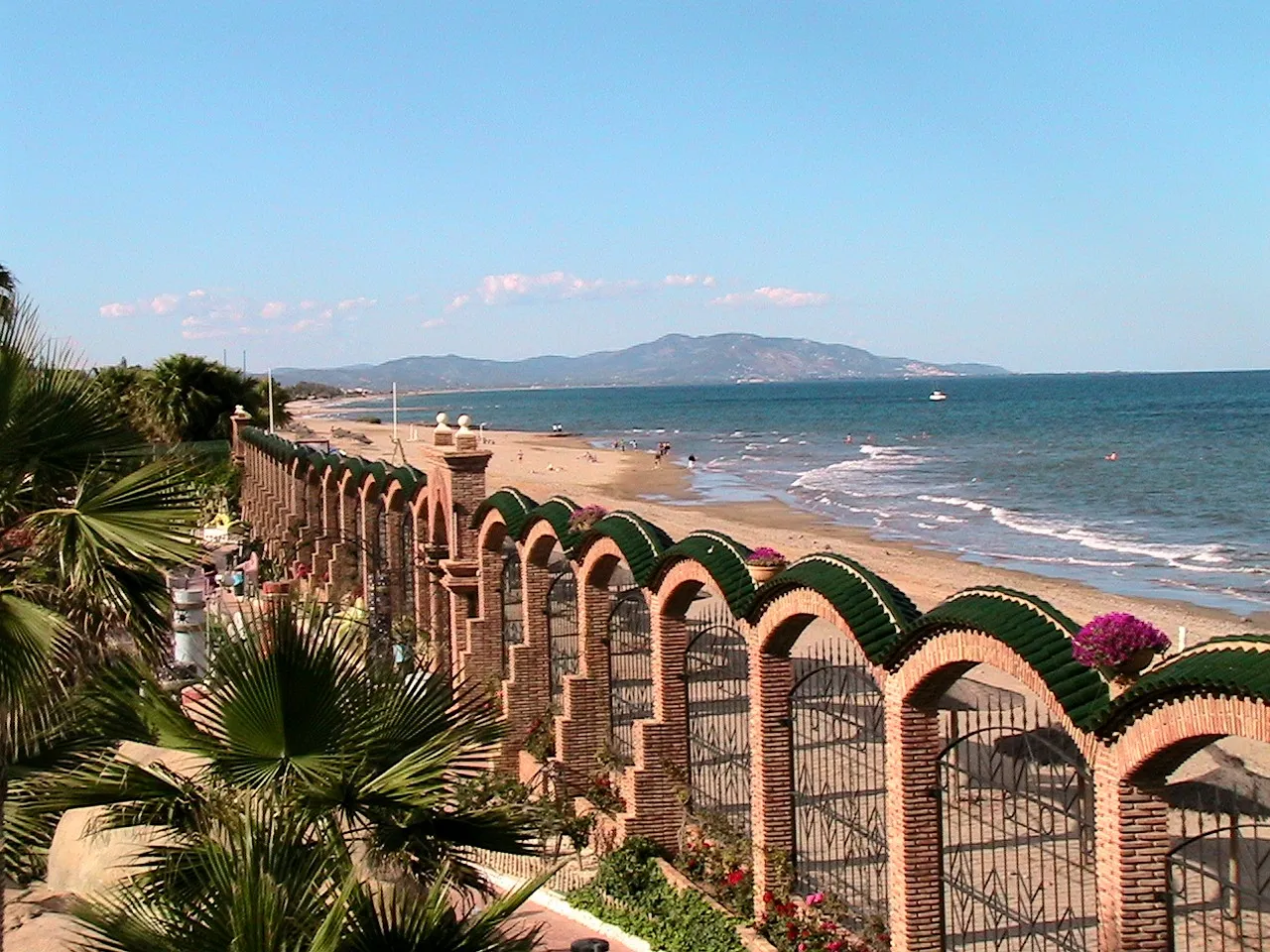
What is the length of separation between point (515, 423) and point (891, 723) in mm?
154424

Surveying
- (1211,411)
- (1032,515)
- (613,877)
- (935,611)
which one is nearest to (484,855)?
(613,877)

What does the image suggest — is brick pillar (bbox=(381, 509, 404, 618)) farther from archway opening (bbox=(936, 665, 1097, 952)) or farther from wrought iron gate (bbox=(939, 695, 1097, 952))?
wrought iron gate (bbox=(939, 695, 1097, 952))

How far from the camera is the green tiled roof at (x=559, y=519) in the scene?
14828mm

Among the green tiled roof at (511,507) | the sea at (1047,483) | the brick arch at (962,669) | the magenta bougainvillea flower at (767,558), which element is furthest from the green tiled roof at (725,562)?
the sea at (1047,483)

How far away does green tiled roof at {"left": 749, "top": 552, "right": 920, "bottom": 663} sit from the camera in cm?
948

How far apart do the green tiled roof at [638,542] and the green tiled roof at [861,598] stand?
2651 mm

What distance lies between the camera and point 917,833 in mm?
9242

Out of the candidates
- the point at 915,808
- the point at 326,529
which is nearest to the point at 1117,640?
the point at 915,808

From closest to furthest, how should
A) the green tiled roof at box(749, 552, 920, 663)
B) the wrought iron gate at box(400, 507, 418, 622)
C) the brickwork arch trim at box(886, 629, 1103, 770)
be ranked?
1. the brickwork arch trim at box(886, 629, 1103, 770)
2. the green tiled roof at box(749, 552, 920, 663)
3. the wrought iron gate at box(400, 507, 418, 622)

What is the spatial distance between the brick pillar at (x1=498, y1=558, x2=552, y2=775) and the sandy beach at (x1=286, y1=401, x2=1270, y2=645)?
19.1 feet

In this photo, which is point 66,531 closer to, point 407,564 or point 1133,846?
point 1133,846

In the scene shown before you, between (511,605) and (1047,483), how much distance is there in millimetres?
45650

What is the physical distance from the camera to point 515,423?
16288cm

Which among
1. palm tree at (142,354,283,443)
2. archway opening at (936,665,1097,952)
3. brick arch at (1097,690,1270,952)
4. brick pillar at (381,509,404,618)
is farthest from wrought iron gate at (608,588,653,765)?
palm tree at (142,354,283,443)
